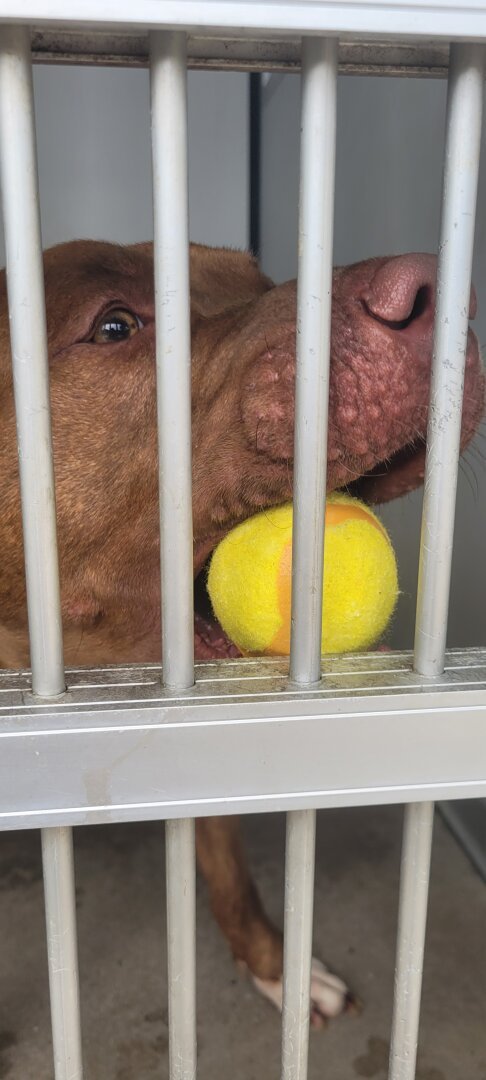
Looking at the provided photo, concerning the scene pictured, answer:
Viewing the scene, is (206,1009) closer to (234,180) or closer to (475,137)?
(475,137)

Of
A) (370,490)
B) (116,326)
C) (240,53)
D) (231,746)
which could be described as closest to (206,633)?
(370,490)

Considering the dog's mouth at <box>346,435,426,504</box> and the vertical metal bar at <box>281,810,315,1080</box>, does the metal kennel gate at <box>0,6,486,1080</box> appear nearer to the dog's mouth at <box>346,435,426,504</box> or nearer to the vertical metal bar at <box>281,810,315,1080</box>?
the vertical metal bar at <box>281,810,315,1080</box>

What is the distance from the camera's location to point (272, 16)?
727mm

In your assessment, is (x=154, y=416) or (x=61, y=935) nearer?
(x=61, y=935)

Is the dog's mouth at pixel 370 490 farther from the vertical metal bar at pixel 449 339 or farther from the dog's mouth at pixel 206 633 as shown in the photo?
the vertical metal bar at pixel 449 339

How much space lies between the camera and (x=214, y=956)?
2035mm

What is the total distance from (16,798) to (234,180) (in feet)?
13.7

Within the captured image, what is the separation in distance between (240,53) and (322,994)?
178cm

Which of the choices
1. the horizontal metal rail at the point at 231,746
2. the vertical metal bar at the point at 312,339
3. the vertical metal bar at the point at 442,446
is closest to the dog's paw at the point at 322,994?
the vertical metal bar at the point at 442,446

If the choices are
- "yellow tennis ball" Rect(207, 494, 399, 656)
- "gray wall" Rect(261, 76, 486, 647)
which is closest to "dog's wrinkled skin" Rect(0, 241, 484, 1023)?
"yellow tennis ball" Rect(207, 494, 399, 656)

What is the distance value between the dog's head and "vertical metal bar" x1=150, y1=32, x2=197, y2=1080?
0.45m

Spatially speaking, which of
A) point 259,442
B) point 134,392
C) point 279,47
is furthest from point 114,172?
point 279,47

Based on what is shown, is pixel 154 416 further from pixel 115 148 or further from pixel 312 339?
pixel 115 148

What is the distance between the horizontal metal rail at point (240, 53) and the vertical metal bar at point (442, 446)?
2.9 inches
